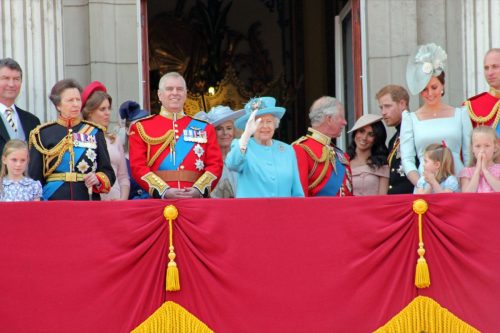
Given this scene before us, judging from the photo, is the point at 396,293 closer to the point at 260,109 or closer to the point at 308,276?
the point at 308,276

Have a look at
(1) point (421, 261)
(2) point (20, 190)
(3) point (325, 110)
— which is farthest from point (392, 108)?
(2) point (20, 190)

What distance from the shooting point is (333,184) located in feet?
35.2

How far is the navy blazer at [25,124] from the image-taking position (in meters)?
10.6

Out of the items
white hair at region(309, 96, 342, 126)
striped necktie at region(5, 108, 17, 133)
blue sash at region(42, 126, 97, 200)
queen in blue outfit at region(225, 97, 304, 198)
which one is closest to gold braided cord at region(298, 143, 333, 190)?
white hair at region(309, 96, 342, 126)

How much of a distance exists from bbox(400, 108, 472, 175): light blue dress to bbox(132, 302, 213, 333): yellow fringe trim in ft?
6.86

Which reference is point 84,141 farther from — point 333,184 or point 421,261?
point 421,261

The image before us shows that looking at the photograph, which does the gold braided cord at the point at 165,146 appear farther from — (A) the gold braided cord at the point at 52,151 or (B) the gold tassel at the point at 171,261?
(B) the gold tassel at the point at 171,261

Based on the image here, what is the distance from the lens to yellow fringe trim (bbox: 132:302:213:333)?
30.4 ft

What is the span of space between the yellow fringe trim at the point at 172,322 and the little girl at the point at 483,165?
83.4 inches

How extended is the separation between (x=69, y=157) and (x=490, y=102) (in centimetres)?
317

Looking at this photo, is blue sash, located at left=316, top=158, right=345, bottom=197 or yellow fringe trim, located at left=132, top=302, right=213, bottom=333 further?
blue sash, located at left=316, top=158, right=345, bottom=197

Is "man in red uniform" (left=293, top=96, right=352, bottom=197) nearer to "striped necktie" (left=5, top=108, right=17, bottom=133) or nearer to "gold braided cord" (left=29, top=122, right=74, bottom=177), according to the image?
"gold braided cord" (left=29, top=122, right=74, bottom=177)

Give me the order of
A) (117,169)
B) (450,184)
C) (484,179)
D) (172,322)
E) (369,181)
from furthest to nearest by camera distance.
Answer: (369,181) → (117,169) → (450,184) → (484,179) → (172,322)

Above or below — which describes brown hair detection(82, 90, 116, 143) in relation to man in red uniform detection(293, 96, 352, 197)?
above
